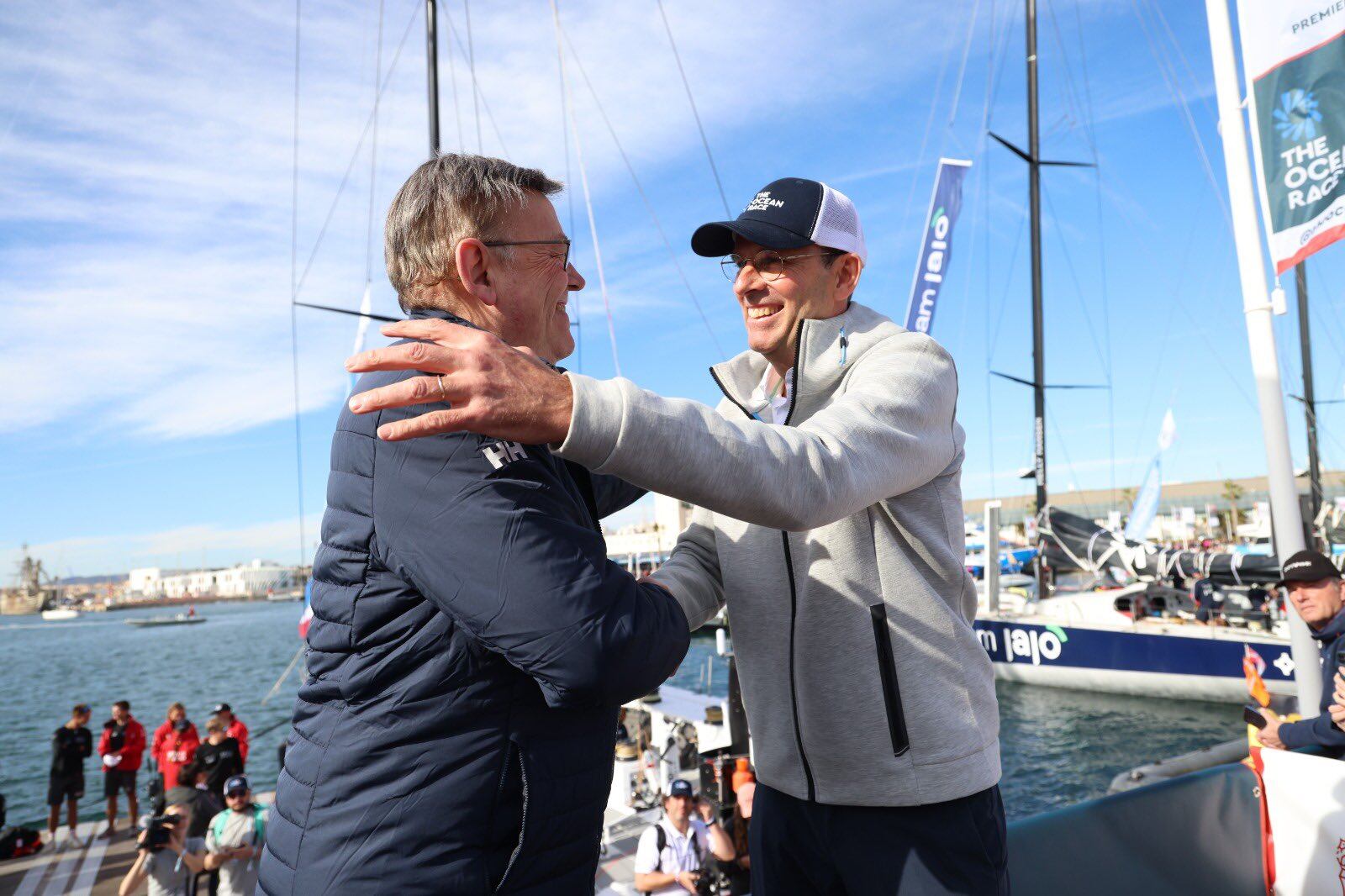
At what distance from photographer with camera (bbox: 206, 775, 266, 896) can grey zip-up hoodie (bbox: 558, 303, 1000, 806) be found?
796 centimetres

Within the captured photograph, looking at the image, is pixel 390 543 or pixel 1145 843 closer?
pixel 390 543

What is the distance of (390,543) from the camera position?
1236 millimetres

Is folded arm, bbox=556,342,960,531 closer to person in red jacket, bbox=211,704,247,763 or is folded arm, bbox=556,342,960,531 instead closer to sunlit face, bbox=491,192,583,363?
sunlit face, bbox=491,192,583,363

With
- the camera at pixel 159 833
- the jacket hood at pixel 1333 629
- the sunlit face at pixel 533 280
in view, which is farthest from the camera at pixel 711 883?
the sunlit face at pixel 533 280

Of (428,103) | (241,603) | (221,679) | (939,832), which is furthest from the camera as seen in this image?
(241,603)

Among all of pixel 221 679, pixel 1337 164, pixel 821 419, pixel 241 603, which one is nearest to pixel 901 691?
pixel 821 419

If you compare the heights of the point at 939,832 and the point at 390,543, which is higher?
the point at 390,543

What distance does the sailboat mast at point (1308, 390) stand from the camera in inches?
958

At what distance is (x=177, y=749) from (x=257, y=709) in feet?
86.7

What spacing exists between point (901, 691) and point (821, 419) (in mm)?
600

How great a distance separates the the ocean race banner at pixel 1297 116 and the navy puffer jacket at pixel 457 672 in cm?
473

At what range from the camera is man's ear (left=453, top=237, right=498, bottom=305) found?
1489 mm

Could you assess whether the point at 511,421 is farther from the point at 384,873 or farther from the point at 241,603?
the point at 241,603

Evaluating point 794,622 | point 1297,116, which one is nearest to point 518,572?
point 794,622
